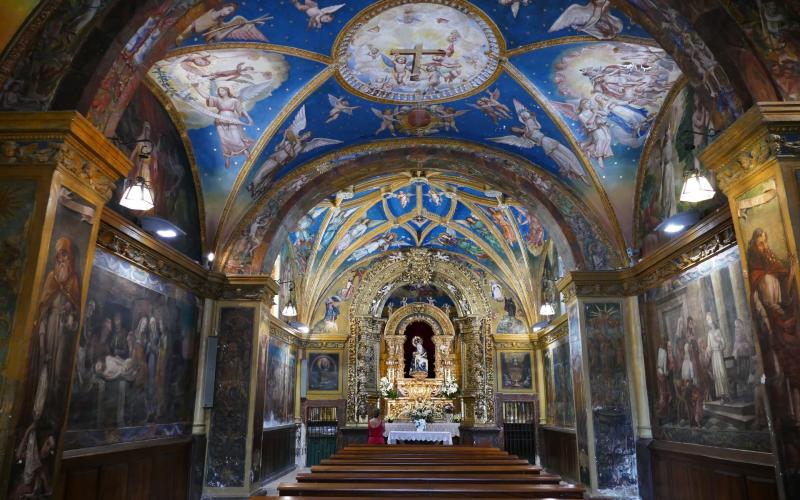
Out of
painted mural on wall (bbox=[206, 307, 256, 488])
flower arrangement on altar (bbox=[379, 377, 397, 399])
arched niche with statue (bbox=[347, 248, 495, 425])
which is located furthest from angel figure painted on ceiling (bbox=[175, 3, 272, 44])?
flower arrangement on altar (bbox=[379, 377, 397, 399])

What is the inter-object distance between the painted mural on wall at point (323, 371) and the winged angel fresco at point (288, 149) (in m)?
9.82

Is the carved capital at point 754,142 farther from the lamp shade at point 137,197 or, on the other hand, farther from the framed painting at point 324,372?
the framed painting at point 324,372

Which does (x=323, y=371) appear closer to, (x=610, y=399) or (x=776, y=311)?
(x=610, y=399)

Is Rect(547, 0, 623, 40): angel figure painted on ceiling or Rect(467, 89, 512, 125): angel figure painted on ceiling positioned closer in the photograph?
Rect(547, 0, 623, 40): angel figure painted on ceiling

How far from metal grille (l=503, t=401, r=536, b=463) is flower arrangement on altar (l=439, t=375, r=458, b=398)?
189 cm

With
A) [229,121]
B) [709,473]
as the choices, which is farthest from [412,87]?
[709,473]

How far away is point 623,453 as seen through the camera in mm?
11250

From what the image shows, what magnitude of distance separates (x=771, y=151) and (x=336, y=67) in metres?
6.89

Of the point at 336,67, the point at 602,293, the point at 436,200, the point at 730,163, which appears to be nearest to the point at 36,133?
the point at 336,67

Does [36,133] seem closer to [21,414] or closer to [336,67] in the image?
[21,414]

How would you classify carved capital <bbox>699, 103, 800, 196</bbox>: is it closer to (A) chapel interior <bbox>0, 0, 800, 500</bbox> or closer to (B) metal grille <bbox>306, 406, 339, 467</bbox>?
(A) chapel interior <bbox>0, 0, 800, 500</bbox>

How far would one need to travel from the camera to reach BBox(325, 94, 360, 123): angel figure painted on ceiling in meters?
11.2

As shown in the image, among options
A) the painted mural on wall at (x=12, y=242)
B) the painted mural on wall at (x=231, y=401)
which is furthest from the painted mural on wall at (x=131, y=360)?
the painted mural on wall at (x=12, y=242)

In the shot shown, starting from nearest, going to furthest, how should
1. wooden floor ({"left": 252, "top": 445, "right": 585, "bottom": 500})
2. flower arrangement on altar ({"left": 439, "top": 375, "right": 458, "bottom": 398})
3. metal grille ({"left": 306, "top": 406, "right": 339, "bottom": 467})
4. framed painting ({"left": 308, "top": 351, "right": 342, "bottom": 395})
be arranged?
wooden floor ({"left": 252, "top": 445, "right": 585, "bottom": 500})
metal grille ({"left": 306, "top": 406, "right": 339, "bottom": 467})
framed painting ({"left": 308, "top": 351, "right": 342, "bottom": 395})
flower arrangement on altar ({"left": 439, "top": 375, "right": 458, "bottom": 398})
